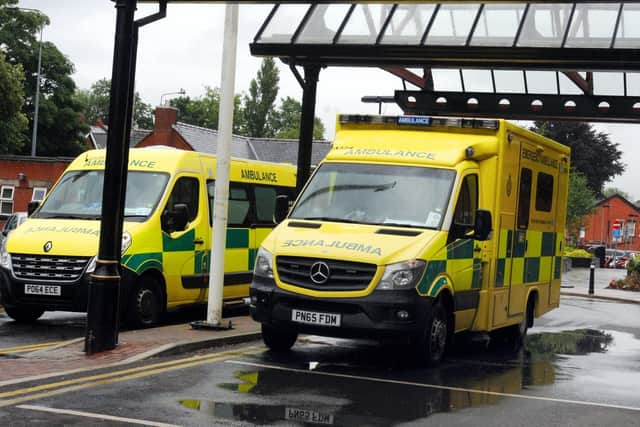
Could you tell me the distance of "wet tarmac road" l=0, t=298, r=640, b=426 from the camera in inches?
304

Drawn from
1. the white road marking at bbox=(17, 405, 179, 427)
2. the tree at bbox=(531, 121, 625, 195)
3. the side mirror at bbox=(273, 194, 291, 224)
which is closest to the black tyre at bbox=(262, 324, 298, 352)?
the side mirror at bbox=(273, 194, 291, 224)

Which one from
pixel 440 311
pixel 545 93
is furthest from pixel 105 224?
pixel 545 93

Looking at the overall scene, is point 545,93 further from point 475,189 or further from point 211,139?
→ point 211,139

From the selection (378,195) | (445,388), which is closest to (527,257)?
(378,195)

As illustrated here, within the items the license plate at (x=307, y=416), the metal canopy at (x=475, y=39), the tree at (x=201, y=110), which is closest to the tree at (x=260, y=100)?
the tree at (x=201, y=110)

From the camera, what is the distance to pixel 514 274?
1309 cm

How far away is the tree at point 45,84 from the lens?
6475 centimetres

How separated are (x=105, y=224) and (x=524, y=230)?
5513 mm

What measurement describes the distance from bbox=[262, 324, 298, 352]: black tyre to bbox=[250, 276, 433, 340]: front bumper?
2.63 ft

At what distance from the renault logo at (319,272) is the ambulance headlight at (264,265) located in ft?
1.72

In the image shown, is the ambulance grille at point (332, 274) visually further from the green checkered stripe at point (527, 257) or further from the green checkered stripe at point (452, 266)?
the green checkered stripe at point (527, 257)

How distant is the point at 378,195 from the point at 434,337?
5.42 ft

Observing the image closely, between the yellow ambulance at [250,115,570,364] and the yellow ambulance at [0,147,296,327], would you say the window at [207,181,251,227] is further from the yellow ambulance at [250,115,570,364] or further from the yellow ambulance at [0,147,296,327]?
the yellow ambulance at [250,115,570,364]

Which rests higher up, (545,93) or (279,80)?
(279,80)
